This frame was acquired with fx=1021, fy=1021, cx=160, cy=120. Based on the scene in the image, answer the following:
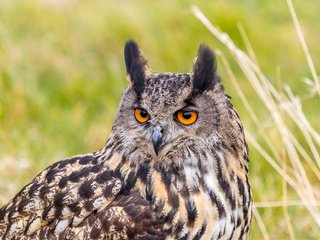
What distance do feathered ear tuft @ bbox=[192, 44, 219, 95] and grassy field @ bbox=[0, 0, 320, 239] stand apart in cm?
139

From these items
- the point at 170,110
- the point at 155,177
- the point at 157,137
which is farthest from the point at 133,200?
the point at 170,110

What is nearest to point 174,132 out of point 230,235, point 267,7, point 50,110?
point 230,235

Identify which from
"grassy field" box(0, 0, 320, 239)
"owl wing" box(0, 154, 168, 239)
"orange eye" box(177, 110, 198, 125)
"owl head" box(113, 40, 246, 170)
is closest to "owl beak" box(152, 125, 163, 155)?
"owl head" box(113, 40, 246, 170)

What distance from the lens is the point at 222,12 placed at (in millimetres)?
7930

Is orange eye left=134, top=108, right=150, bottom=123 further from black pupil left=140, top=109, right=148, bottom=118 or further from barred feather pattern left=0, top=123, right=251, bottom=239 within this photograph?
barred feather pattern left=0, top=123, right=251, bottom=239

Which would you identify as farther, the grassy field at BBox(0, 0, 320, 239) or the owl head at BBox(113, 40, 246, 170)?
the grassy field at BBox(0, 0, 320, 239)

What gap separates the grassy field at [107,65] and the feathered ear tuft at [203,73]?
1390 millimetres

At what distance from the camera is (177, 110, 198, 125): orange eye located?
4.07 meters

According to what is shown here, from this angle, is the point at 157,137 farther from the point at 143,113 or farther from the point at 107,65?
the point at 107,65

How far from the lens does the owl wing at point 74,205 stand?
400 cm

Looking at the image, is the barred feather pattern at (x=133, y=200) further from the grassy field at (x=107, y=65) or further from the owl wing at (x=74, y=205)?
the grassy field at (x=107, y=65)

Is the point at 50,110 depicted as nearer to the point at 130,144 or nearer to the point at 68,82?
the point at 68,82

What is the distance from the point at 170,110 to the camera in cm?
402

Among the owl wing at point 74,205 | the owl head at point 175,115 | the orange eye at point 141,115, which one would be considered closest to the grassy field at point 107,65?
the owl wing at point 74,205
